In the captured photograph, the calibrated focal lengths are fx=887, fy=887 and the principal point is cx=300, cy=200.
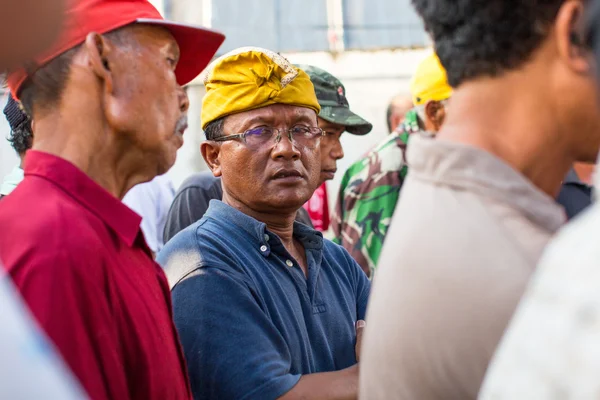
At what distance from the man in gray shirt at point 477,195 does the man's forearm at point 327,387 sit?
2.80ft

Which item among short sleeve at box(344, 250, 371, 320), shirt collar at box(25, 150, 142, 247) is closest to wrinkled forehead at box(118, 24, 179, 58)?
shirt collar at box(25, 150, 142, 247)

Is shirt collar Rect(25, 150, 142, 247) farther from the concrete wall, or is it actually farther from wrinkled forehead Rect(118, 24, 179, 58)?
the concrete wall

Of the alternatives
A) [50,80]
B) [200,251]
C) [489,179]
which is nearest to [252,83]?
[200,251]

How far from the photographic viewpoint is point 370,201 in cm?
417

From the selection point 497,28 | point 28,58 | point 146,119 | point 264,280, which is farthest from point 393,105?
point 28,58

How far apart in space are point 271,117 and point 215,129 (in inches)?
9.2

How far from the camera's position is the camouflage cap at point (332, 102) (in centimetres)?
445

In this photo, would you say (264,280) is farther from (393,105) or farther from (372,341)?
(393,105)

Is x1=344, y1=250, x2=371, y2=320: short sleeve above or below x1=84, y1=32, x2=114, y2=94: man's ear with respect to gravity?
below

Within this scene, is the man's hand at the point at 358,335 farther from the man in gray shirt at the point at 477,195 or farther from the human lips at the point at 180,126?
the man in gray shirt at the point at 477,195

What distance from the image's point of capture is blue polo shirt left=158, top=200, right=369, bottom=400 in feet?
8.37

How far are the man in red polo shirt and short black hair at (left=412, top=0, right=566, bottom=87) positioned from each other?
79 centimetres

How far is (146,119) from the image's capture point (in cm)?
225

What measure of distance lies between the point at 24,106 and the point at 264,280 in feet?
3.11
